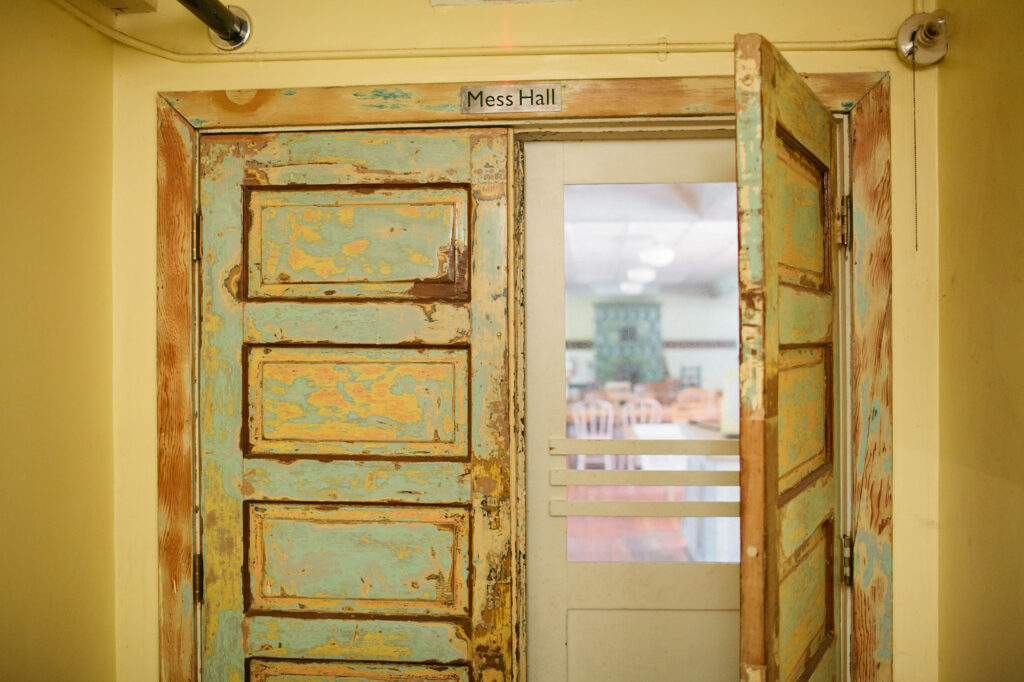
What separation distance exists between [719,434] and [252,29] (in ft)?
6.39

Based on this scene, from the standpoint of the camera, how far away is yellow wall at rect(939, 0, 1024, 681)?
4.45ft

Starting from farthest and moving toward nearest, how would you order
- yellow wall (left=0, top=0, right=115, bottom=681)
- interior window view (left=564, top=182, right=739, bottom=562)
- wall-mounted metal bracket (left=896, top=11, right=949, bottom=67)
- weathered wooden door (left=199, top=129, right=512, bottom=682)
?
1. interior window view (left=564, top=182, right=739, bottom=562)
2. weathered wooden door (left=199, top=129, right=512, bottom=682)
3. wall-mounted metal bracket (left=896, top=11, right=949, bottom=67)
4. yellow wall (left=0, top=0, right=115, bottom=681)

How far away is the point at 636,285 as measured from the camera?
186cm

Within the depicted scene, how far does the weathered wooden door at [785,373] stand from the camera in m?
1.08

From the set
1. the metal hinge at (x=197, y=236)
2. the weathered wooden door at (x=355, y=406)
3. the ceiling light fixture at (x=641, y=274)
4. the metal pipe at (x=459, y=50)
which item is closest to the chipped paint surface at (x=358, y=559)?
the weathered wooden door at (x=355, y=406)

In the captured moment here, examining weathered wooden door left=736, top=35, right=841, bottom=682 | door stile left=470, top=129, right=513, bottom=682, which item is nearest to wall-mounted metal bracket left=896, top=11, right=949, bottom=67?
weathered wooden door left=736, top=35, right=841, bottom=682

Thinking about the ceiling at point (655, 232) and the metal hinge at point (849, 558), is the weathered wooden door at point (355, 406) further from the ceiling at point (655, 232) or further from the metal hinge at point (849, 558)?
the metal hinge at point (849, 558)

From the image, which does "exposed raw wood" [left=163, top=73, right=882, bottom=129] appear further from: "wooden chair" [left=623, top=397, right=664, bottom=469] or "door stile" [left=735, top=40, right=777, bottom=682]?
"wooden chair" [left=623, top=397, right=664, bottom=469]

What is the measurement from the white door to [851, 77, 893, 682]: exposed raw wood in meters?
0.34

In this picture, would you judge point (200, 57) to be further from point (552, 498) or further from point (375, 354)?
point (552, 498)

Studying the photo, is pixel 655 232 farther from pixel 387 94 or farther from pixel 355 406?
pixel 355 406

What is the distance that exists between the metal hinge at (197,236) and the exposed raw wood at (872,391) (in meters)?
1.99

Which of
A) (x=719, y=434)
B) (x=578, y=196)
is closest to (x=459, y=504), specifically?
(x=719, y=434)

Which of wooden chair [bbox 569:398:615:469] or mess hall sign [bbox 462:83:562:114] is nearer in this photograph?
mess hall sign [bbox 462:83:562:114]
